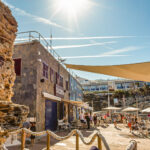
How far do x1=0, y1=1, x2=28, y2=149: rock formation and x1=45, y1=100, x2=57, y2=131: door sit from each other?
26.8 ft

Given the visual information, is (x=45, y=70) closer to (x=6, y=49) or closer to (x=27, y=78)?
(x=27, y=78)

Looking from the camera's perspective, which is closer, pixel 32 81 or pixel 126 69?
pixel 126 69

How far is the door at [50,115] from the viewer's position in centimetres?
1111

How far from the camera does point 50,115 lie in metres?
11.8

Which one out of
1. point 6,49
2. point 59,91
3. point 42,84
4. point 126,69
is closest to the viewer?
point 6,49

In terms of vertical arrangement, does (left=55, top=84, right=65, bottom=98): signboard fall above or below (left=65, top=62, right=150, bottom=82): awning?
below

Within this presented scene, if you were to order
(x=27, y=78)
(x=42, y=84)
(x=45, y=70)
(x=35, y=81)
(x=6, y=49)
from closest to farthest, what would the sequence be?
(x=6, y=49) < (x=35, y=81) < (x=27, y=78) < (x=42, y=84) < (x=45, y=70)

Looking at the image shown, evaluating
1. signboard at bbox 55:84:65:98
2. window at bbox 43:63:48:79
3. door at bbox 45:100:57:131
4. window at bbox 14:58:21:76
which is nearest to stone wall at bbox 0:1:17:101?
window at bbox 14:58:21:76

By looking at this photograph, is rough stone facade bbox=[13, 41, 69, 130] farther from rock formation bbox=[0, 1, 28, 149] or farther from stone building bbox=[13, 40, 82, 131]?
rock formation bbox=[0, 1, 28, 149]

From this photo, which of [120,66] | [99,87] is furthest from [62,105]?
[99,87]

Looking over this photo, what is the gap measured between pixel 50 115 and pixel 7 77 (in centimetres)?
910

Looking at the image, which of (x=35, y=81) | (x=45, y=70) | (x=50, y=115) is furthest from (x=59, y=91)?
(x=35, y=81)

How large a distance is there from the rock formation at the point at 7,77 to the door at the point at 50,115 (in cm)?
817

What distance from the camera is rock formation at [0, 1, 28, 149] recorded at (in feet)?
7.75
